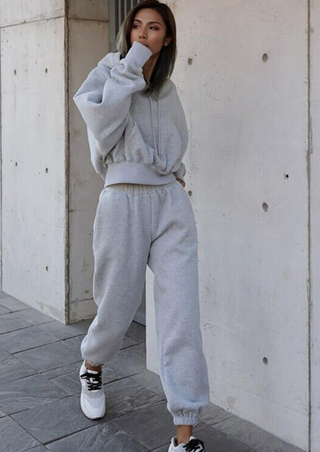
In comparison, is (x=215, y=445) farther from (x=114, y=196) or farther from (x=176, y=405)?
(x=114, y=196)

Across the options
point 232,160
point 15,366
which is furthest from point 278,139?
point 15,366

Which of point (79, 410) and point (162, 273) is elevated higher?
point (162, 273)

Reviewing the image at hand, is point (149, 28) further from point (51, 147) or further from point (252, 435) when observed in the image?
point (51, 147)

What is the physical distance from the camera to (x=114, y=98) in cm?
305

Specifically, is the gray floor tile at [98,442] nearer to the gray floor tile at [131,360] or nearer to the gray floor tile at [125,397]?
the gray floor tile at [125,397]

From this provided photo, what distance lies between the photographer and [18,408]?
3918mm

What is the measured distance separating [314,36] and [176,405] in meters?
1.76

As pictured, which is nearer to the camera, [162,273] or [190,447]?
[190,447]

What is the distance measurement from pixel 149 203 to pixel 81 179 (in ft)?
7.17

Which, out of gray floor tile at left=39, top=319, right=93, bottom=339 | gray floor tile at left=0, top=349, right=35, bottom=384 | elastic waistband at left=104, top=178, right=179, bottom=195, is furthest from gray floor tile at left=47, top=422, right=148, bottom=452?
gray floor tile at left=39, top=319, right=93, bottom=339

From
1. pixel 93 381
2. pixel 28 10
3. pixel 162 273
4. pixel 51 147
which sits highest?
pixel 28 10

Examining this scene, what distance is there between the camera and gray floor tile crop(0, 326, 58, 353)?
193 inches

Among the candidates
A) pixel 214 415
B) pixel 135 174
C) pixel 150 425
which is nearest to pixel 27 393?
pixel 150 425

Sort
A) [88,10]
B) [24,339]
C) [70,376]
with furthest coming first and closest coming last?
[88,10] → [24,339] → [70,376]
